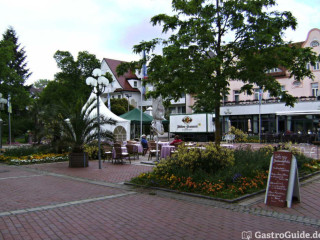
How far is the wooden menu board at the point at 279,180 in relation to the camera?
6781 millimetres

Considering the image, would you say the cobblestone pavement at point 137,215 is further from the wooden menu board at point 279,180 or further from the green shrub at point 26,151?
the green shrub at point 26,151

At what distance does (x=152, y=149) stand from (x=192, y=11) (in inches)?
380

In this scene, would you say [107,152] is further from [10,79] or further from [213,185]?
[10,79]

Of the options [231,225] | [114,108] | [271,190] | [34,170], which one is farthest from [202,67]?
[114,108]

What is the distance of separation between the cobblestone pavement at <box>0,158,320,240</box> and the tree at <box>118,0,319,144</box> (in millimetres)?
3353

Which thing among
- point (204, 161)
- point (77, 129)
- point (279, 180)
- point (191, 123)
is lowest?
point (279, 180)

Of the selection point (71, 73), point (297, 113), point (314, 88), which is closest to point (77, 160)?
point (297, 113)

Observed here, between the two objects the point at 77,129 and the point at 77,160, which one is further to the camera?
the point at 77,129

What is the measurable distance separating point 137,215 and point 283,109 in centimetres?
3362

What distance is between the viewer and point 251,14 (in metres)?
9.73

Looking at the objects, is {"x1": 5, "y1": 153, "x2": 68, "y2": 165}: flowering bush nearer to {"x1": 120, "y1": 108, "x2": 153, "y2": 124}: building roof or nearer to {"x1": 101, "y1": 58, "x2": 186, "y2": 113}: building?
{"x1": 120, "y1": 108, "x2": 153, "y2": 124}: building roof

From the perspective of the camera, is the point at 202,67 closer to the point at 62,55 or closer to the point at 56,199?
the point at 56,199

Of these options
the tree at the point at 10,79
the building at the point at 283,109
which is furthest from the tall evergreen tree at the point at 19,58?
the building at the point at 283,109

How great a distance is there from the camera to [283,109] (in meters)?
36.3
